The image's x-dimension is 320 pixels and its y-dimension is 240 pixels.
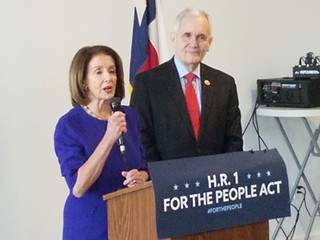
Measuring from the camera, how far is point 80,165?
190 centimetres

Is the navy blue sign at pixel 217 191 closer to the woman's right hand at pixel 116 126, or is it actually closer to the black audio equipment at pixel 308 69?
the woman's right hand at pixel 116 126

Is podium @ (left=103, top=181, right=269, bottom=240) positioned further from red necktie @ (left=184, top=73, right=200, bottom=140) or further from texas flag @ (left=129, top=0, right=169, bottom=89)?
texas flag @ (left=129, top=0, right=169, bottom=89)

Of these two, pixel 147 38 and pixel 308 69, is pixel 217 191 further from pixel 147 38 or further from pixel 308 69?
pixel 308 69

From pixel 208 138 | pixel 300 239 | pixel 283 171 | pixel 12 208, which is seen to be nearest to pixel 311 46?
pixel 300 239

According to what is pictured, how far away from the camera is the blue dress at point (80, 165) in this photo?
193cm

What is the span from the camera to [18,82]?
3305 mm

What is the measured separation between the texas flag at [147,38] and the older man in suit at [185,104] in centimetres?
80

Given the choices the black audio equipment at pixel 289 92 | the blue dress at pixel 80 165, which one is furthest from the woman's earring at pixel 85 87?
the black audio equipment at pixel 289 92

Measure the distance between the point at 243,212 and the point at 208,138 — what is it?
1.00 meters

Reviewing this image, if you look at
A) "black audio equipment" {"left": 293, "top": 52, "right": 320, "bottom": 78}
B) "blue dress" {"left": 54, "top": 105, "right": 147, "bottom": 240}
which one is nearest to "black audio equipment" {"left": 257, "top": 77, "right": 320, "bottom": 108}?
"black audio equipment" {"left": 293, "top": 52, "right": 320, "bottom": 78}

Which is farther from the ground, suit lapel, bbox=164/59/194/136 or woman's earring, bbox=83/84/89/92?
woman's earring, bbox=83/84/89/92

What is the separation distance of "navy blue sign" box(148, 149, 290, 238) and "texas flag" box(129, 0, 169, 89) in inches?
75.0

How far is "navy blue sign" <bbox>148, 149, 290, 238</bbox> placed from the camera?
4.84 feet

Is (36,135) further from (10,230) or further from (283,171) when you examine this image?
(283,171)
